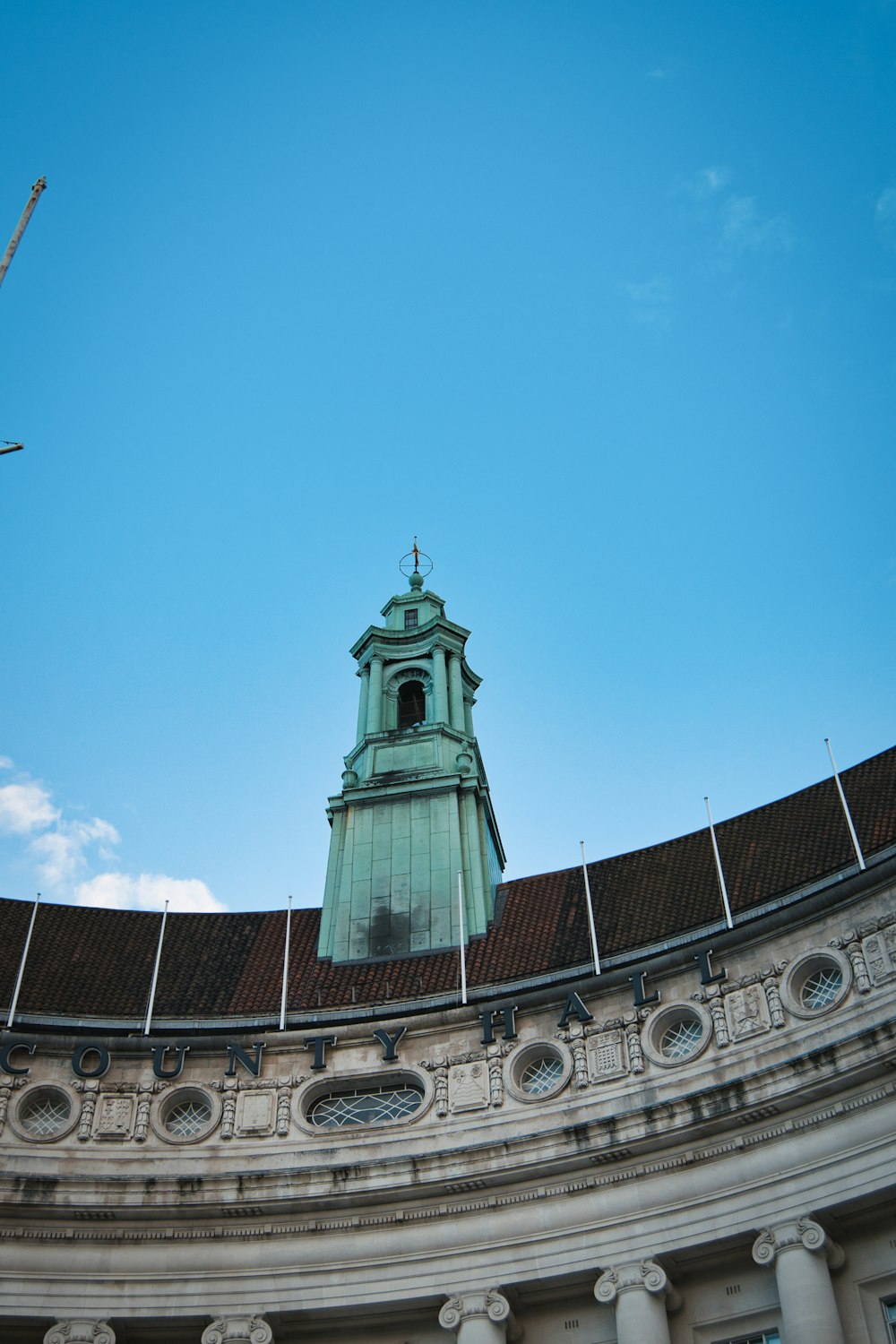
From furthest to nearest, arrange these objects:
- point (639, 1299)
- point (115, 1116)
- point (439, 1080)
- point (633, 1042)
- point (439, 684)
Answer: point (439, 684) → point (115, 1116) → point (439, 1080) → point (633, 1042) → point (639, 1299)

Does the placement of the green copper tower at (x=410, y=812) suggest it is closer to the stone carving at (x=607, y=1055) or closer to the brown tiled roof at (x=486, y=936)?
the brown tiled roof at (x=486, y=936)

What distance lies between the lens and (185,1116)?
39.9m

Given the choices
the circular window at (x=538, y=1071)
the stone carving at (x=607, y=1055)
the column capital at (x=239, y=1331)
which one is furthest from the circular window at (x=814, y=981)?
the column capital at (x=239, y=1331)

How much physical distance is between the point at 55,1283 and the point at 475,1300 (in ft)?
34.1

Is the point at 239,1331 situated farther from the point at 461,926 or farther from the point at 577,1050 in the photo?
the point at 461,926

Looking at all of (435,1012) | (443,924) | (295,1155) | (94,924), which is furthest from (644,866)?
(94,924)

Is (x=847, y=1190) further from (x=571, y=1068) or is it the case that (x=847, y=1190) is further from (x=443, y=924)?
(x=443, y=924)

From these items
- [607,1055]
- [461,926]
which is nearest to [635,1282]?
[607,1055]

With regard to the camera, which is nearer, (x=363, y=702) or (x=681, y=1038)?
(x=681, y=1038)

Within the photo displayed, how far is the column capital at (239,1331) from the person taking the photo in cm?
Answer: 3519

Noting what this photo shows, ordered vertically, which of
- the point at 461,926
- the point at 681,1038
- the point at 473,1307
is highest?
the point at 461,926

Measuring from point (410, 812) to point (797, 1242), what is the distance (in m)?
22.2

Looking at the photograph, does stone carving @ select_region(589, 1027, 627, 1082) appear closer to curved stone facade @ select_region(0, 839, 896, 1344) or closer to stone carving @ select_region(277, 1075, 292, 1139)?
curved stone facade @ select_region(0, 839, 896, 1344)

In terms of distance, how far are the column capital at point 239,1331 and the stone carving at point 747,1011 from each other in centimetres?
1350
